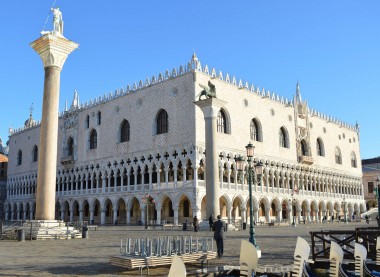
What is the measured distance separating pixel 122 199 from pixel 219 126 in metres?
12.2

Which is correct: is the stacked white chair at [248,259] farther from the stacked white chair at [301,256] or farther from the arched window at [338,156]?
the arched window at [338,156]

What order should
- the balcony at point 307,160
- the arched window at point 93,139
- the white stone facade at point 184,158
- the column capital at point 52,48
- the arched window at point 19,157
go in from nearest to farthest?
1. the column capital at point 52,48
2. the white stone facade at point 184,158
3. the arched window at point 93,139
4. the balcony at point 307,160
5. the arched window at point 19,157

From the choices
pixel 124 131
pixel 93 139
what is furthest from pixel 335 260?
pixel 93 139

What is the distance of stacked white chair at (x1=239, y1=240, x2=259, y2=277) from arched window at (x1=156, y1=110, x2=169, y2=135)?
2998 cm

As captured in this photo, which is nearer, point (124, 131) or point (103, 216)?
point (103, 216)

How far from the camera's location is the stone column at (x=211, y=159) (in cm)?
1870

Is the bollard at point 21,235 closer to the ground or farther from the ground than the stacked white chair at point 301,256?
closer to the ground

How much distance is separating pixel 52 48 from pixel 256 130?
80.5 feet

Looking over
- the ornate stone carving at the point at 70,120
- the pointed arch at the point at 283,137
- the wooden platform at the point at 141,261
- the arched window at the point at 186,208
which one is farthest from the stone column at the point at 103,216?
the wooden platform at the point at 141,261

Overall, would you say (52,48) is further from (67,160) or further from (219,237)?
(67,160)

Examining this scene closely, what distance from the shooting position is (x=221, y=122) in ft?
115

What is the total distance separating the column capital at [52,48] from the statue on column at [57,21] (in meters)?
0.74

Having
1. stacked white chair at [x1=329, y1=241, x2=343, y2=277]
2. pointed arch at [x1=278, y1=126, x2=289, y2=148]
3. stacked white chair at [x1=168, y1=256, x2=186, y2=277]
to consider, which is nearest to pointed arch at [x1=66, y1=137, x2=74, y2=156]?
pointed arch at [x1=278, y1=126, x2=289, y2=148]

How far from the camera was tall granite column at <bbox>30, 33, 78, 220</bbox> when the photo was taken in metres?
17.4
